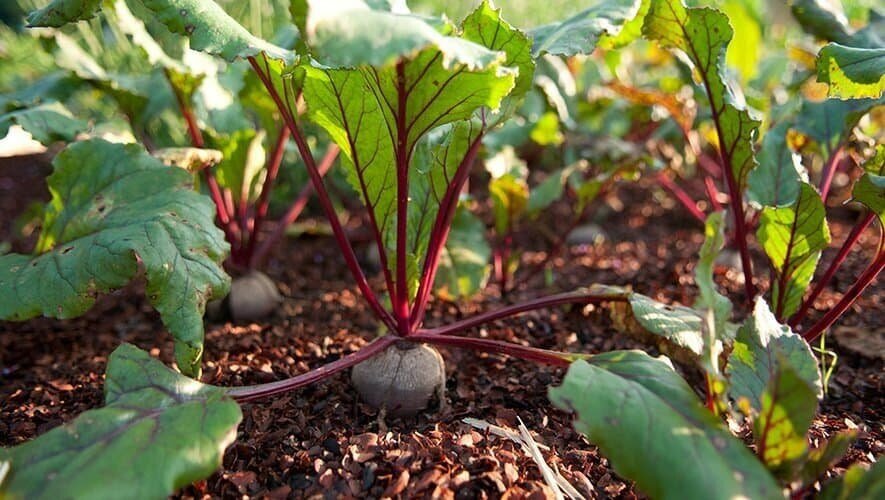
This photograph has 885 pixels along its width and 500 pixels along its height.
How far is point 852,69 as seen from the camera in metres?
1.56

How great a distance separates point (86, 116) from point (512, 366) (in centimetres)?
251

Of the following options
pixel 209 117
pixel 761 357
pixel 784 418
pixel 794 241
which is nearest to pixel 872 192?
pixel 794 241

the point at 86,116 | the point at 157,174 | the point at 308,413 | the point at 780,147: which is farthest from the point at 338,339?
the point at 86,116

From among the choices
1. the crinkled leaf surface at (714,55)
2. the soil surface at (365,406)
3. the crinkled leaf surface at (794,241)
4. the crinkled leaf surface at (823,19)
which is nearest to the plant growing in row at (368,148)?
the soil surface at (365,406)

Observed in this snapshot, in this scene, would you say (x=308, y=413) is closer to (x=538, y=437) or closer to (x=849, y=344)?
(x=538, y=437)

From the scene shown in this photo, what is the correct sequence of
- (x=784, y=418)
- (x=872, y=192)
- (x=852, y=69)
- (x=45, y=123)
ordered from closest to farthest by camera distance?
(x=784, y=418)
(x=872, y=192)
(x=852, y=69)
(x=45, y=123)

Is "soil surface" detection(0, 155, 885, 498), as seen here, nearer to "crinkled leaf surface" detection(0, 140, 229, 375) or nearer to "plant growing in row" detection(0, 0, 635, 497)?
"plant growing in row" detection(0, 0, 635, 497)

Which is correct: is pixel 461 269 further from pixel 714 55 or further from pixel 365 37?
pixel 365 37

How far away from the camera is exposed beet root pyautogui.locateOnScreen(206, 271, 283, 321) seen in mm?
2246

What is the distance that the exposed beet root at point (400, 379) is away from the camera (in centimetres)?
159

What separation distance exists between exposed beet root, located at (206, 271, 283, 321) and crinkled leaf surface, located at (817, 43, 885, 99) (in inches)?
68.3

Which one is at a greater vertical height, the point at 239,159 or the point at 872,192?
the point at 872,192

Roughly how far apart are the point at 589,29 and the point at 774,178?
77 centimetres

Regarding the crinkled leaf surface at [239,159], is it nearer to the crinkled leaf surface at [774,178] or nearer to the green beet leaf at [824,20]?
the crinkled leaf surface at [774,178]
